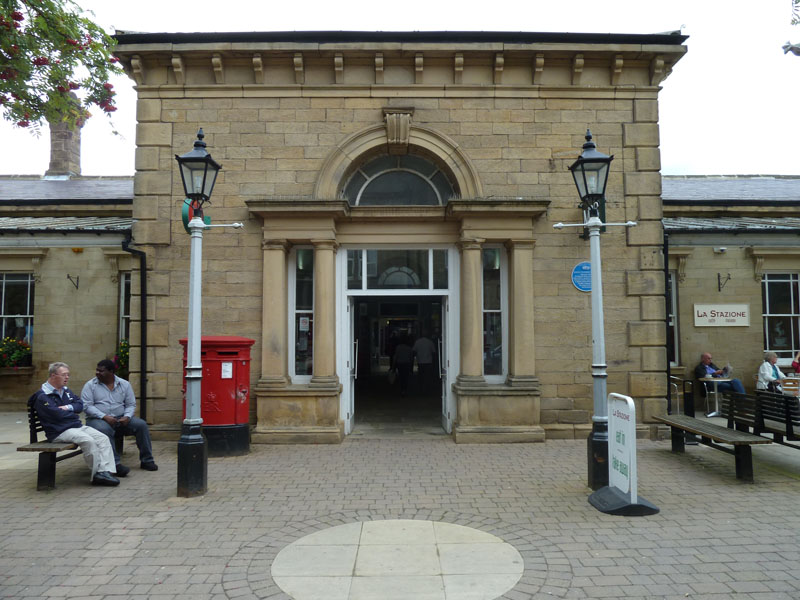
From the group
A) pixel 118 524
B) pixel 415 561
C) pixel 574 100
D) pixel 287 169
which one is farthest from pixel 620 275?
pixel 118 524

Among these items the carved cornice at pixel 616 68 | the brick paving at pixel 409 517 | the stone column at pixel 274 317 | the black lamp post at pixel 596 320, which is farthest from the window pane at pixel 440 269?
the carved cornice at pixel 616 68

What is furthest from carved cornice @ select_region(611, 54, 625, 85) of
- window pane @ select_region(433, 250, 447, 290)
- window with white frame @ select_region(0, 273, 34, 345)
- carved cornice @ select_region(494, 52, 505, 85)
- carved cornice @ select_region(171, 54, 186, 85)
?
window with white frame @ select_region(0, 273, 34, 345)

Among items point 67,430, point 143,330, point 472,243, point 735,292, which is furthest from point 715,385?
point 67,430

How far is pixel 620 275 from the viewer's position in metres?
9.20

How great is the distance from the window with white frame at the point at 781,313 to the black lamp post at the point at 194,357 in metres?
13.3

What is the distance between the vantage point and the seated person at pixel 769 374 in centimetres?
1209

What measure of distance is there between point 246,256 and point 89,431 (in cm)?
360

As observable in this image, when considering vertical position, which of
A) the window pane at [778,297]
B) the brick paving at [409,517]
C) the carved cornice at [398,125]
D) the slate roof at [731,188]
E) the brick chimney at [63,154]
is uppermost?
the brick chimney at [63,154]

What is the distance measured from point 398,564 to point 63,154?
1967 cm

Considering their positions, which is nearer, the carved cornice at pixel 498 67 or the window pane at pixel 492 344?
the carved cornice at pixel 498 67

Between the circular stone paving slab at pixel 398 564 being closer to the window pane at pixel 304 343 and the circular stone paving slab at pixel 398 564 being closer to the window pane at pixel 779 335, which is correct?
the window pane at pixel 304 343

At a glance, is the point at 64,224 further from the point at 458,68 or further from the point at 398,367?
the point at 458,68

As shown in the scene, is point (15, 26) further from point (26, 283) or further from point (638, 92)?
point (26, 283)

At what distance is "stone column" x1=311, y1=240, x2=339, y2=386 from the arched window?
1.19 metres
